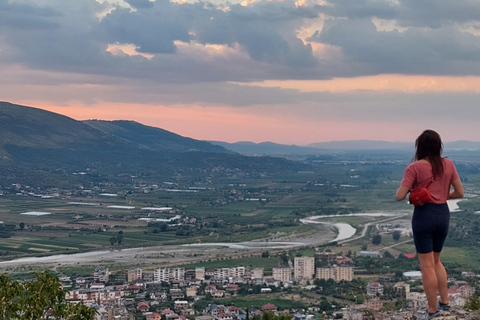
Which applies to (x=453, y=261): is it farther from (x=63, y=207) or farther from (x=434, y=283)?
(x=63, y=207)

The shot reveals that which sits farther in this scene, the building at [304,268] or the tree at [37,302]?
the building at [304,268]

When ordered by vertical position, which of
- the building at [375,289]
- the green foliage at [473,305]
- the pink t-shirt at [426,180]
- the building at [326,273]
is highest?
the pink t-shirt at [426,180]

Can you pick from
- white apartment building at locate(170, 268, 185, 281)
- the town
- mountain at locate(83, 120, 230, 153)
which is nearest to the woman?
the town

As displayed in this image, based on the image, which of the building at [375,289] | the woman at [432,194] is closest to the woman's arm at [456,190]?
the woman at [432,194]

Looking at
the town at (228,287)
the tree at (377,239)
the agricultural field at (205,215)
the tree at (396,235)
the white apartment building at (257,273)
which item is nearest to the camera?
the town at (228,287)

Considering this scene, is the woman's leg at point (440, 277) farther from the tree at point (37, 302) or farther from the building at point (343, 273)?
the building at point (343, 273)

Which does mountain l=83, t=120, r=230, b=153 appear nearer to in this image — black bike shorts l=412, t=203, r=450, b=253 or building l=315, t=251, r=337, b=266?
building l=315, t=251, r=337, b=266

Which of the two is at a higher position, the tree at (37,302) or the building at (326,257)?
the tree at (37,302)
